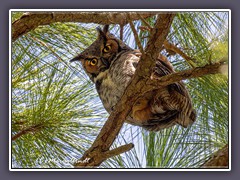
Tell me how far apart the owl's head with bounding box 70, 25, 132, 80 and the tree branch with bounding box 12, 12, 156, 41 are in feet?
0.72

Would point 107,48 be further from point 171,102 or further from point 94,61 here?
point 171,102

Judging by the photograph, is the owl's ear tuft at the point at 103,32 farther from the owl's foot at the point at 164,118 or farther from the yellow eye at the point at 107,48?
the owl's foot at the point at 164,118

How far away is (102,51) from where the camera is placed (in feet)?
8.57

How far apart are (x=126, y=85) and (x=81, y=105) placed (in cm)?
28

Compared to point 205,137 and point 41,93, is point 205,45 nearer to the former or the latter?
point 205,137

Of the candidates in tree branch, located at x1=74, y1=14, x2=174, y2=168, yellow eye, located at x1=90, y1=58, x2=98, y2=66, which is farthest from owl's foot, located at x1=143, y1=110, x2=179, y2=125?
yellow eye, located at x1=90, y1=58, x2=98, y2=66

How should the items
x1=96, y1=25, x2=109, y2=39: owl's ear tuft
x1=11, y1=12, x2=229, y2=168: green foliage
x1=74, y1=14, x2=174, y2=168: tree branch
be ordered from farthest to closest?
x1=96, y1=25, x2=109, y2=39: owl's ear tuft → x1=11, y1=12, x2=229, y2=168: green foliage → x1=74, y1=14, x2=174, y2=168: tree branch

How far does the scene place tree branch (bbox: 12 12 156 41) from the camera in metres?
2.30

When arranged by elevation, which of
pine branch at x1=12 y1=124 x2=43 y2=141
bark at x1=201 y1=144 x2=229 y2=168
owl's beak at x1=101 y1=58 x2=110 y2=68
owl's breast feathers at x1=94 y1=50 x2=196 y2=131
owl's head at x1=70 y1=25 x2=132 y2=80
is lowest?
bark at x1=201 y1=144 x2=229 y2=168

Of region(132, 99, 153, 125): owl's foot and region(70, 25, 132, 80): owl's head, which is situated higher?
region(70, 25, 132, 80): owl's head

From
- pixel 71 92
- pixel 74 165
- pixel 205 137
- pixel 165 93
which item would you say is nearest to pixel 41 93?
pixel 71 92

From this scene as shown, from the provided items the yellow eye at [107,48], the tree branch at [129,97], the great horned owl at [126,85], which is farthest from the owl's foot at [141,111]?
the yellow eye at [107,48]

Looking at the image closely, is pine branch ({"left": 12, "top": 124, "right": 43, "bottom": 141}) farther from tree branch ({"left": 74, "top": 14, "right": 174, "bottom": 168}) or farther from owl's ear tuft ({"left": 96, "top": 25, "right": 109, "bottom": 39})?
owl's ear tuft ({"left": 96, "top": 25, "right": 109, "bottom": 39})
